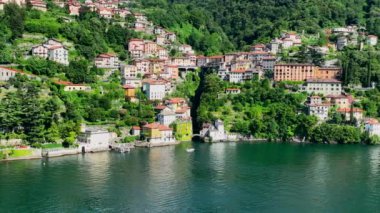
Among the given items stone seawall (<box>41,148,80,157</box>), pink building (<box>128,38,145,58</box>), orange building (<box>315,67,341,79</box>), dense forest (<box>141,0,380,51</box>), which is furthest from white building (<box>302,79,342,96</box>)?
stone seawall (<box>41,148,80,157</box>)

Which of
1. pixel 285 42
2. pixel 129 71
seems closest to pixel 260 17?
pixel 285 42

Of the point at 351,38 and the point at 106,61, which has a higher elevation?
the point at 351,38

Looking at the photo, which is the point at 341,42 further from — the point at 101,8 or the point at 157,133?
the point at 157,133

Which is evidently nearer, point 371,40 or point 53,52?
point 53,52

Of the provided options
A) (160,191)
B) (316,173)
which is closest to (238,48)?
(316,173)

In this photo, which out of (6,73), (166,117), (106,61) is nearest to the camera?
(6,73)

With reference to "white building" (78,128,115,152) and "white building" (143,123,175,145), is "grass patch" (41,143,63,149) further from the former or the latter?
"white building" (143,123,175,145)
